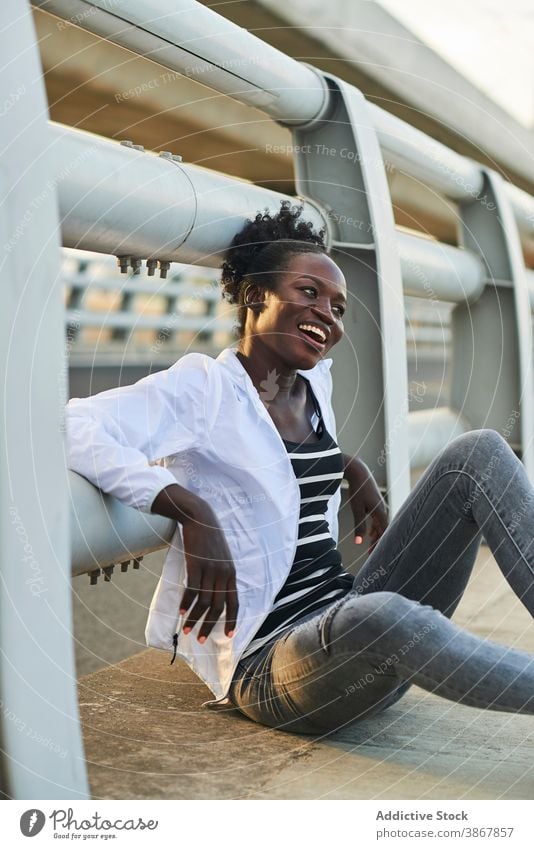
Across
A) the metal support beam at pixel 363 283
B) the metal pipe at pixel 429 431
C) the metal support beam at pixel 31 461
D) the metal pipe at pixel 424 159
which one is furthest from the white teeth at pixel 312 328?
the metal pipe at pixel 429 431

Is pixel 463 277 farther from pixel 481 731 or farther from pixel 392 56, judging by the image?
pixel 481 731

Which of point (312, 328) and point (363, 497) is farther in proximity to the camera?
point (363, 497)

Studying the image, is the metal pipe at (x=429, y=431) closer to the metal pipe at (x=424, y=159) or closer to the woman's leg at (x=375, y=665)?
the metal pipe at (x=424, y=159)

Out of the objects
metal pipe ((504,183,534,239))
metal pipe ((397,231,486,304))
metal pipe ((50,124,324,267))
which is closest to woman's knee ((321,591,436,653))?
metal pipe ((50,124,324,267))

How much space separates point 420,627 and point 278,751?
12.0 inches

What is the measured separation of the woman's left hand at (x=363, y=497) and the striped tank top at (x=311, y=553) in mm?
239

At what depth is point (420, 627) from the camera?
1.28 metres

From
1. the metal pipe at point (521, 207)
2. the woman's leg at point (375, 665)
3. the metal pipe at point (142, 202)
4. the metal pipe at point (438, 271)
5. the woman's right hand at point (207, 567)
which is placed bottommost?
the woman's leg at point (375, 665)

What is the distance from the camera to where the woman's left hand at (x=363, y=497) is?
6.21 feet

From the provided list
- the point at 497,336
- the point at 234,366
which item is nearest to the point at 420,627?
the point at 234,366

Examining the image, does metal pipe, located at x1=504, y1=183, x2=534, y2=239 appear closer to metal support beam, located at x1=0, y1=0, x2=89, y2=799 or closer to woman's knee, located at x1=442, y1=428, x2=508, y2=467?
woman's knee, located at x1=442, y1=428, x2=508, y2=467

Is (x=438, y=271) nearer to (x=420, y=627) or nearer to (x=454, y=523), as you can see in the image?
(x=454, y=523)
